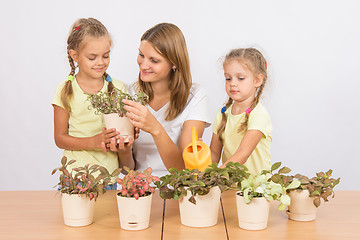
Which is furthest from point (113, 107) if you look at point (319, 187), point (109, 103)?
point (319, 187)

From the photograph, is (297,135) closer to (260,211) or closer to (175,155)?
(175,155)

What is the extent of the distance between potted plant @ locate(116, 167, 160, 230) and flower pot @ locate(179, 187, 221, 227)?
0.39ft

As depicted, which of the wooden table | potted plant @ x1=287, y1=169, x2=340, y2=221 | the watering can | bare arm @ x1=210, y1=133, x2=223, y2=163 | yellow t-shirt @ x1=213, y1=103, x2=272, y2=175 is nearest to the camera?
the wooden table

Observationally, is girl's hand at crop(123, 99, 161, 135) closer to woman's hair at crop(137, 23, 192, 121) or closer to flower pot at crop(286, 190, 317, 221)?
woman's hair at crop(137, 23, 192, 121)

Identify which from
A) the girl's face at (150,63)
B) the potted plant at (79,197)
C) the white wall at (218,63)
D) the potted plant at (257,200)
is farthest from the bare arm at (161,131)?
the white wall at (218,63)

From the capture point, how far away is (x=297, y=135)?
3.73 metres

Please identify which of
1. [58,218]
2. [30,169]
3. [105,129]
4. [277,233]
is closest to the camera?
[277,233]

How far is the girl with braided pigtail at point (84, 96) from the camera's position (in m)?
2.17

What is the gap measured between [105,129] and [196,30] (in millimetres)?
1718

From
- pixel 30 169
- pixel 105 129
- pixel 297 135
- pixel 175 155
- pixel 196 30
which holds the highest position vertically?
pixel 196 30

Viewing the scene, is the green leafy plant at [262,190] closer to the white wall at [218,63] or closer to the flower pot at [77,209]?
the flower pot at [77,209]

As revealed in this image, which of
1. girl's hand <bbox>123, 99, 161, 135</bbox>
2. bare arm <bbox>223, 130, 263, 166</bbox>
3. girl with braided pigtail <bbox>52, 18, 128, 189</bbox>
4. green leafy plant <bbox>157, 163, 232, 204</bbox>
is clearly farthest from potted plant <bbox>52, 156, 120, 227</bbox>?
bare arm <bbox>223, 130, 263, 166</bbox>

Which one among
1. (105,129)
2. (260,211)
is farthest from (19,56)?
(260,211)

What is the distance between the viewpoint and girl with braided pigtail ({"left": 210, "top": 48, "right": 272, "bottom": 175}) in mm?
2182
